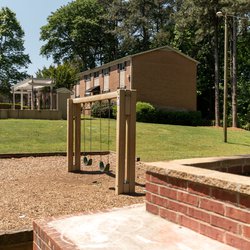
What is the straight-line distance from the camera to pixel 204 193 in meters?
3.21

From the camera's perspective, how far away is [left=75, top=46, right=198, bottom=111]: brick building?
3294 cm

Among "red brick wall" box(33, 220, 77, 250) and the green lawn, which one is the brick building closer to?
the green lawn

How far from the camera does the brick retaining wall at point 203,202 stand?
288 cm

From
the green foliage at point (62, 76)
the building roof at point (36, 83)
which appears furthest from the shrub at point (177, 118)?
the building roof at point (36, 83)

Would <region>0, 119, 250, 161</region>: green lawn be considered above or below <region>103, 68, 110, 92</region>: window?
below

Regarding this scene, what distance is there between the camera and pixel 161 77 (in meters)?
33.7

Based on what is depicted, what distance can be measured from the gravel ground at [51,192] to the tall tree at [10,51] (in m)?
39.5

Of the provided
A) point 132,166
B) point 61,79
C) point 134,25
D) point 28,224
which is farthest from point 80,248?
point 134,25

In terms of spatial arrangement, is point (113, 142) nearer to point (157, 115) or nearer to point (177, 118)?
point (157, 115)

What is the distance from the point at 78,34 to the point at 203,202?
49985mm

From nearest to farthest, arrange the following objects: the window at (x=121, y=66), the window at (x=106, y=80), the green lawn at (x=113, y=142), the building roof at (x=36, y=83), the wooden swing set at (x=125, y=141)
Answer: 1. the wooden swing set at (x=125, y=141)
2. the green lawn at (x=113, y=142)
3. the building roof at (x=36, y=83)
4. the window at (x=121, y=66)
5. the window at (x=106, y=80)

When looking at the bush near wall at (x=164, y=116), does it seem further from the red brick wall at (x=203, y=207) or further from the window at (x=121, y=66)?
the red brick wall at (x=203, y=207)

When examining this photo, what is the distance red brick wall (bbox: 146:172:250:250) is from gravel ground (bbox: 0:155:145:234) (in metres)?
1.60

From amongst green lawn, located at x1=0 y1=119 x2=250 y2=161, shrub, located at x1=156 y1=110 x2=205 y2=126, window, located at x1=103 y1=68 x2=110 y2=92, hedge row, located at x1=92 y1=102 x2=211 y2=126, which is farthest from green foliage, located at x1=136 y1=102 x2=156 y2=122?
window, located at x1=103 y1=68 x2=110 y2=92
